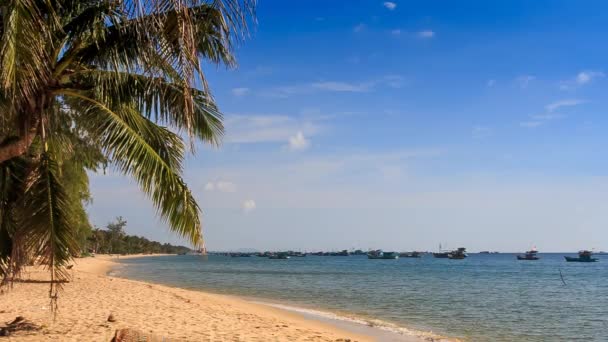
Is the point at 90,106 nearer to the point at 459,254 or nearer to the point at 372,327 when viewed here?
the point at 372,327

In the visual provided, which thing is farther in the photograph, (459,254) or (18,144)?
(459,254)

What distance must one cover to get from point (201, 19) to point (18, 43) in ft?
7.00

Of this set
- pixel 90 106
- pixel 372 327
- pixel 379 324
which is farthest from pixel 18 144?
pixel 379 324

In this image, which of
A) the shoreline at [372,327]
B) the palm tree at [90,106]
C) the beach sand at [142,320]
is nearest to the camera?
the palm tree at [90,106]

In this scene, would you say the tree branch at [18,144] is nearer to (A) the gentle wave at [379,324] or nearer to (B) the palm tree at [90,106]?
(B) the palm tree at [90,106]

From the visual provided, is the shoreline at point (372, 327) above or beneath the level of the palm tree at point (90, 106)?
beneath

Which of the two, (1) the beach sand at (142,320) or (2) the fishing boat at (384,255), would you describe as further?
(2) the fishing boat at (384,255)

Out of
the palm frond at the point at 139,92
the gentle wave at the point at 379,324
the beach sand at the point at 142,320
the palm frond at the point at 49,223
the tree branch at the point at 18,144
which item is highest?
the palm frond at the point at 139,92

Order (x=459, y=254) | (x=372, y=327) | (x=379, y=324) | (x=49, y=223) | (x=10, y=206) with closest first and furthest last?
(x=49, y=223)
(x=10, y=206)
(x=372, y=327)
(x=379, y=324)
(x=459, y=254)

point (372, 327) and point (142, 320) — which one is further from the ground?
point (142, 320)

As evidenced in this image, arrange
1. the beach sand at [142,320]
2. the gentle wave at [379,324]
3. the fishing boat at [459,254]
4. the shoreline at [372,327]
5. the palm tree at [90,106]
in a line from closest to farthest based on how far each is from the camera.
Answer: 1. the palm tree at [90,106]
2. the beach sand at [142,320]
3. the shoreline at [372,327]
4. the gentle wave at [379,324]
5. the fishing boat at [459,254]

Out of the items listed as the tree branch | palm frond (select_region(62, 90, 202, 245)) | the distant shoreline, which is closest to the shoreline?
the distant shoreline

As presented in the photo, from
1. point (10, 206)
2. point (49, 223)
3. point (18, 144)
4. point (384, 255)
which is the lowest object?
point (384, 255)

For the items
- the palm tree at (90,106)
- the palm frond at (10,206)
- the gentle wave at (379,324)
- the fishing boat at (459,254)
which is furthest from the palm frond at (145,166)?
the fishing boat at (459,254)
